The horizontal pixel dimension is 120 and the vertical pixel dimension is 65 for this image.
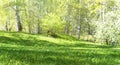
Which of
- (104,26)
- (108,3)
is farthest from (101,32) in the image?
(108,3)

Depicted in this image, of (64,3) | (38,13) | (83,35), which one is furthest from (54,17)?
(83,35)

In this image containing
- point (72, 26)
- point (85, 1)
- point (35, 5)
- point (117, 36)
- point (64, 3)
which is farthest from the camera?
point (72, 26)

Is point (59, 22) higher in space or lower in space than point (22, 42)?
higher

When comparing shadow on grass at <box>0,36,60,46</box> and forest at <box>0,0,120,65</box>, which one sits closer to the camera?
shadow on grass at <box>0,36,60,46</box>

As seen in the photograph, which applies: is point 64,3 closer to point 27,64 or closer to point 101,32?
point 101,32

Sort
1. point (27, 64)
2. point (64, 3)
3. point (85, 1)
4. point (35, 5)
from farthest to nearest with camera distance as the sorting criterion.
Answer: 1. point (85, 1)
2. point (64, 3)
3. point (35, 5)
4. point (27, 64)

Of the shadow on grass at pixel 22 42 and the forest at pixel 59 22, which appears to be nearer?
the shadow on grass at pixel 22 42

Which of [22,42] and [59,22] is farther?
[59,22]

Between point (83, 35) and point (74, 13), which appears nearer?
point (74, 13)

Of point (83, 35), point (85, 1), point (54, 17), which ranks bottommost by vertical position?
point (83, 35)

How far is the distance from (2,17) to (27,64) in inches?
3675

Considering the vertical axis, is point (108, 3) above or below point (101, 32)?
above

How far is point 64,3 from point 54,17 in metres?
20.9

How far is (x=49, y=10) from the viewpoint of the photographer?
10469 centimetres
